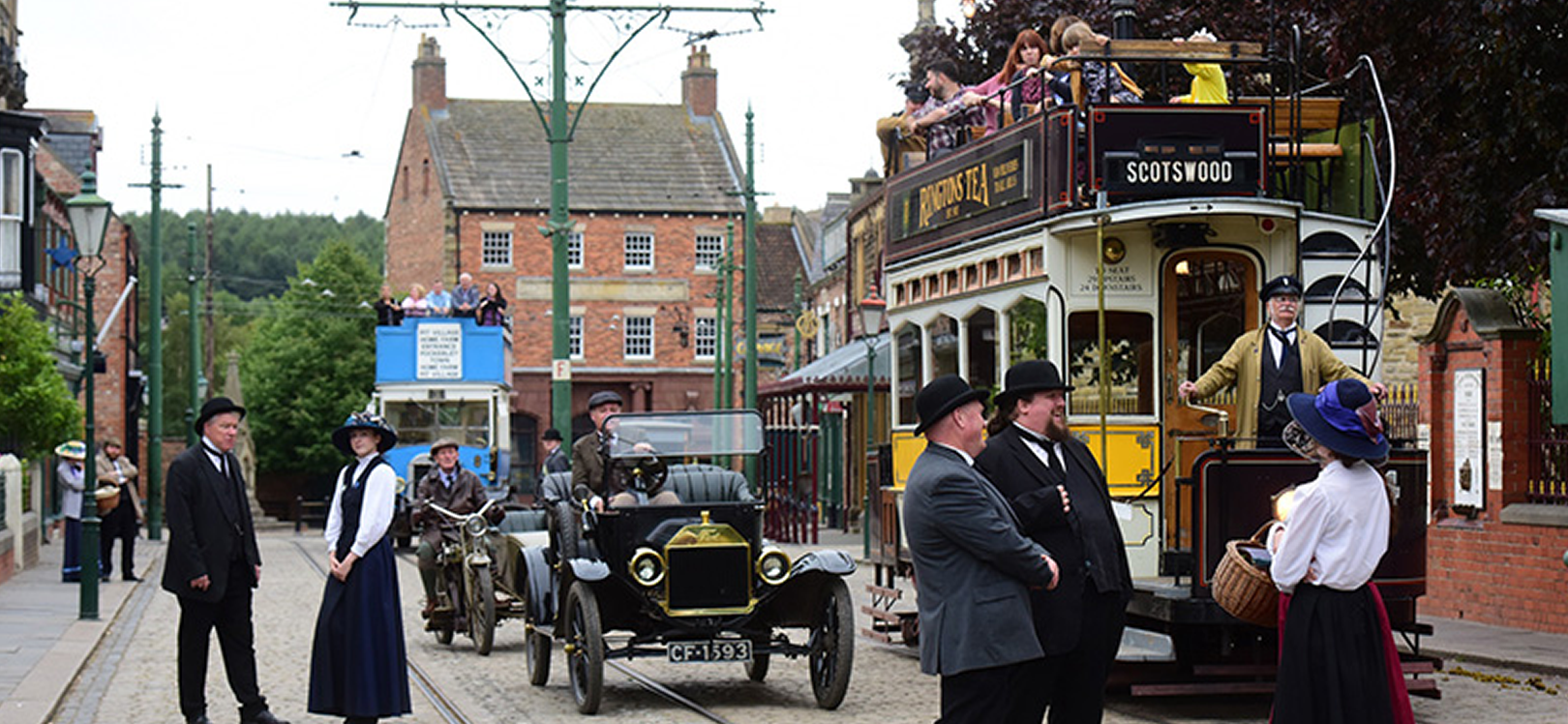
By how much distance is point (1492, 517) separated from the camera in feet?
57.5

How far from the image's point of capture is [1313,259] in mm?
12445

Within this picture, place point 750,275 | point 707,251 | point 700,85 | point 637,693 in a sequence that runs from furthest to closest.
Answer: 1. point 700,85
2. point 707,251
3. point 750,275
4. point 637,693

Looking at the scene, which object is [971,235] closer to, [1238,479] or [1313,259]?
[1313,259]

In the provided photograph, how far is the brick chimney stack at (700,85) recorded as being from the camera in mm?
66875

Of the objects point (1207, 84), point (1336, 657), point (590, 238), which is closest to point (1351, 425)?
point (1336, 657)

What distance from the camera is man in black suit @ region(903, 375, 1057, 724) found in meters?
7.29

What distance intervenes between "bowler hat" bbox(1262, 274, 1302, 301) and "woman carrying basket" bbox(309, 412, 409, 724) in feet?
15.3

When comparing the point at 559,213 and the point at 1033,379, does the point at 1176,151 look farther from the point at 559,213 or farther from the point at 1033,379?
the point at 559,213

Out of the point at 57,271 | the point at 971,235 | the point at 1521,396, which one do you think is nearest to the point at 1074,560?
the point at 971,235

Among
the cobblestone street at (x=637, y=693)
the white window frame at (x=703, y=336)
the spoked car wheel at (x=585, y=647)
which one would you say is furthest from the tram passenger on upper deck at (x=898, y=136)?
the white window frame at (x=703, y=336)

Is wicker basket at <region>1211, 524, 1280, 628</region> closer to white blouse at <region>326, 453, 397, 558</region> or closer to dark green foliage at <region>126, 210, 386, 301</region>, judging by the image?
white blouse at <region>326, 453, 397, 558</region>

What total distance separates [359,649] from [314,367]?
52120 mm

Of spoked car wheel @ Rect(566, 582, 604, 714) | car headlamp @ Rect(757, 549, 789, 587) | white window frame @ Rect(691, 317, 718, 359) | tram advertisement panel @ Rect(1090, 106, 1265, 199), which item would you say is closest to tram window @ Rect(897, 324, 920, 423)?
car headlamp @ Rect(757, 549, 789, 587)

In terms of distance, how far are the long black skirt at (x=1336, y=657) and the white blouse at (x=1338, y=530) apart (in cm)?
8
